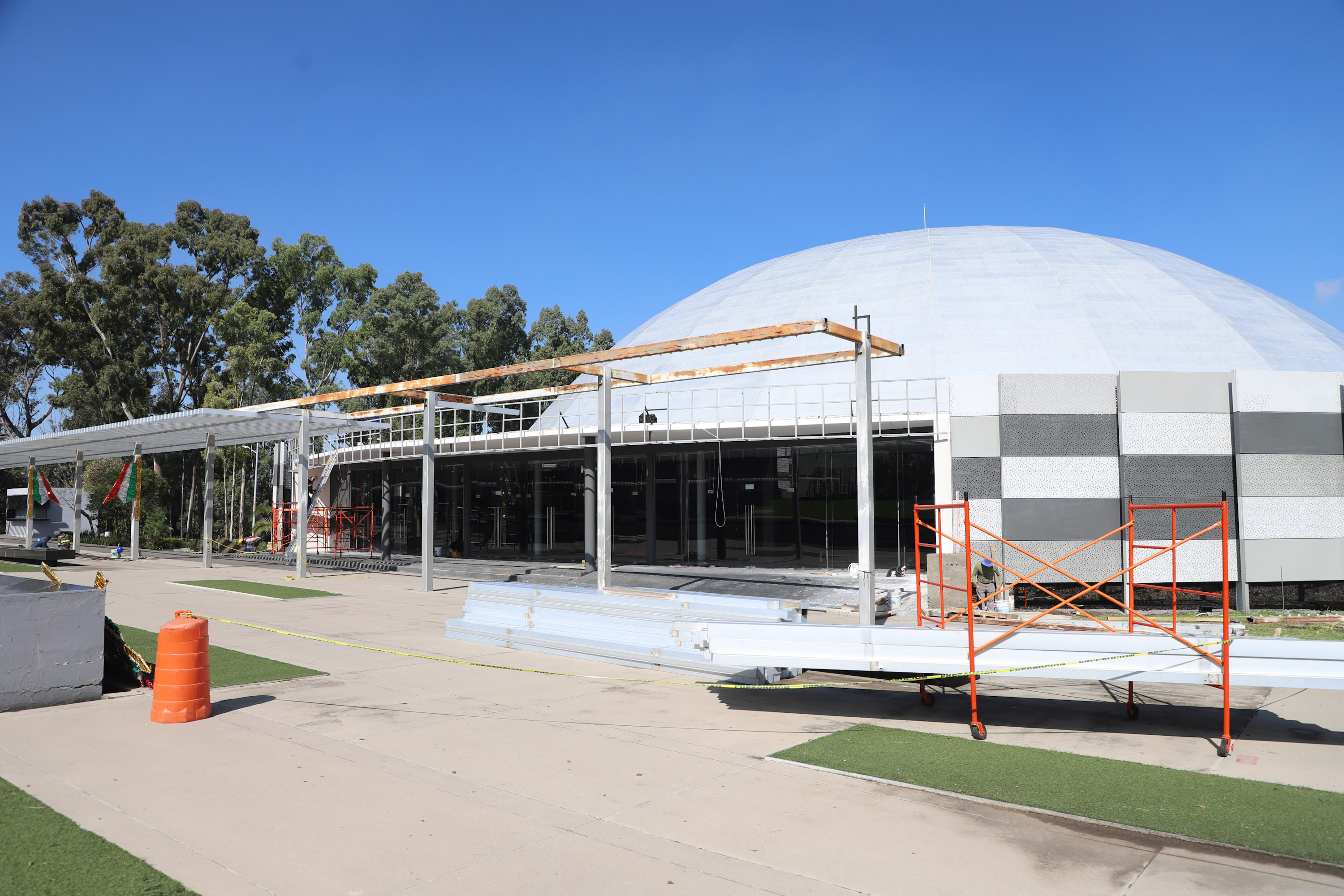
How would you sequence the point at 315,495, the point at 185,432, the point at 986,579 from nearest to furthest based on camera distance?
the point at 986,579 < the point at 185,432 < the point at 315,495

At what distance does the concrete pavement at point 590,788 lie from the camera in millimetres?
5145

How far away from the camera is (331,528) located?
127ft

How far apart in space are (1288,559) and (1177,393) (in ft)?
15.2

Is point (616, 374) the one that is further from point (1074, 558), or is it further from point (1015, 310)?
point (1015, 310)

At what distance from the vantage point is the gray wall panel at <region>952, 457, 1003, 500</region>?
67.1 feet

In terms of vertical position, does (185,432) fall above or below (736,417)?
below

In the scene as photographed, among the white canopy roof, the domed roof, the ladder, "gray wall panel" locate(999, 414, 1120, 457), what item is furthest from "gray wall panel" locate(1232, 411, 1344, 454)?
the ladder

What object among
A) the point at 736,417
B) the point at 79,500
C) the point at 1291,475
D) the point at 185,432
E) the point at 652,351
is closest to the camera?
the point at 652,351

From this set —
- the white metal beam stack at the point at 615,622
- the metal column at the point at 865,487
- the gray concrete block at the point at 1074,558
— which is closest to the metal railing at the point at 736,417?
the gray concrete block at the point at 1074,558

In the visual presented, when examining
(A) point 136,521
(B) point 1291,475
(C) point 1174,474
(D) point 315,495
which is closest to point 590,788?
(C) point 1174,474

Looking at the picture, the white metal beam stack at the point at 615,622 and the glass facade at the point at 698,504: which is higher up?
the glass facade at the point at 698,504

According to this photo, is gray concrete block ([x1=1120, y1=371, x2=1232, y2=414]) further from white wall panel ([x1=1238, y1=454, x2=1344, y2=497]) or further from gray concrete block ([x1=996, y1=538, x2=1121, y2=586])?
gray concrete block ([x1=996, y1=538, x2=1121, y2=586])

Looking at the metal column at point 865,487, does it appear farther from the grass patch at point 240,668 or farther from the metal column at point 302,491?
the metal column at point 302,491

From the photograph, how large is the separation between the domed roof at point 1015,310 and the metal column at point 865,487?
521 inches
